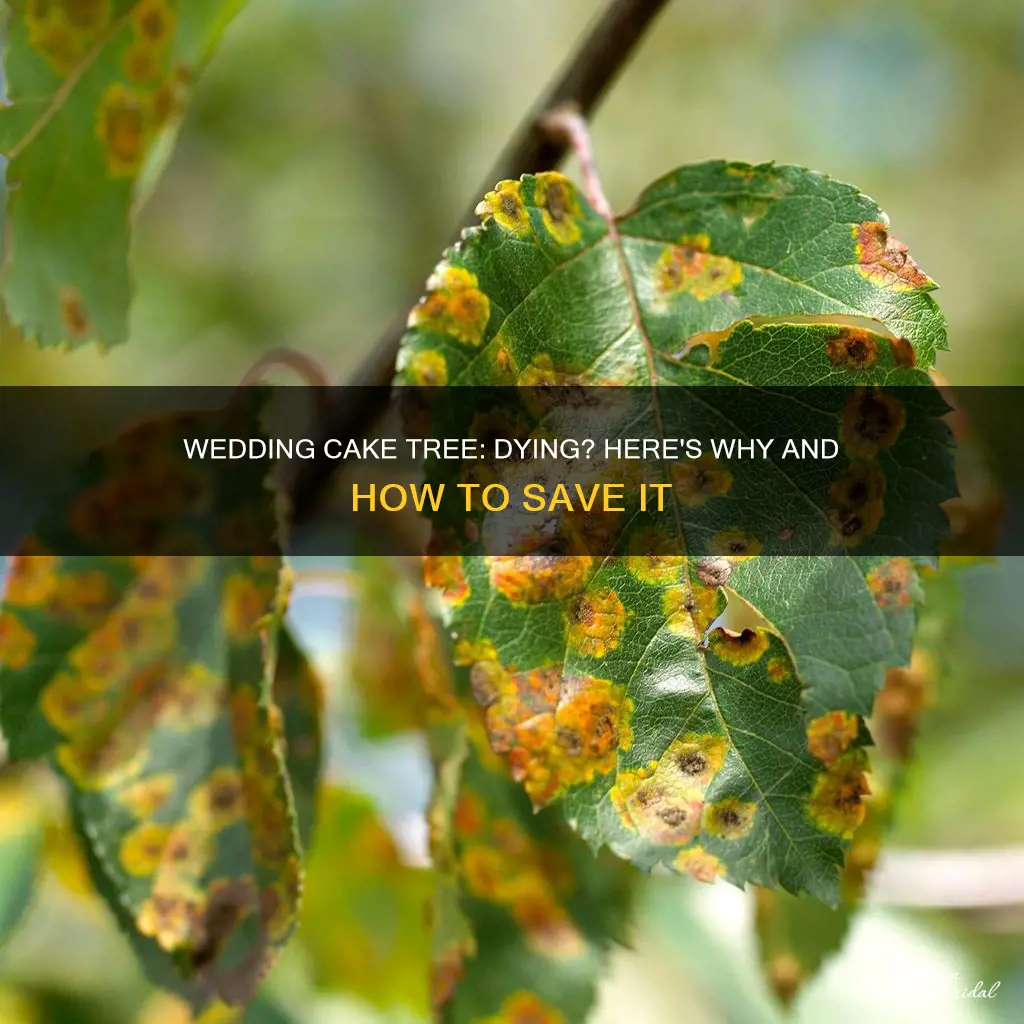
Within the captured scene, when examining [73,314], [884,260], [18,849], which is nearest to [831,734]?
[884,260]

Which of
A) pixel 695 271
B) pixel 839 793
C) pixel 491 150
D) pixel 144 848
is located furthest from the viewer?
pixel 491 150

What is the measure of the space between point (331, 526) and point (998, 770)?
191cm

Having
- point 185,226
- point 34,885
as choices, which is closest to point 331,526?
point 34,885

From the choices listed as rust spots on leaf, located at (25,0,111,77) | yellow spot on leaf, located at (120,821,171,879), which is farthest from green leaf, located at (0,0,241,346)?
yellow spot on leaf, located at (120,821,171,879)

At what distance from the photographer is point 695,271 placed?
2.14 ft

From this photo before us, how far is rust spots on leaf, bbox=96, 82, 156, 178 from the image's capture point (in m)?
0.76

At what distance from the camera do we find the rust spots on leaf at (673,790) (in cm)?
55

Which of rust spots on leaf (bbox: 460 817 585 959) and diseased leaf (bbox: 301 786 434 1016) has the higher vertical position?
rust spots on leaf (bbox: 460 817 585 959)

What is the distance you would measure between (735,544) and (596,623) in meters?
0.09

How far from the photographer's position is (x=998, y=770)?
7.81 ft

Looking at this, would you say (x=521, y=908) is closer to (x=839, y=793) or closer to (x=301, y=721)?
(x=301, y=721)

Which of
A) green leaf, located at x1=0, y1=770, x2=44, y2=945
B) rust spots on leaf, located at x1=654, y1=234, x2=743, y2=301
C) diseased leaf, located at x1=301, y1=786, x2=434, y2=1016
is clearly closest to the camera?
rust spots on leaf, located at x1=654, y1=234, x2=743, y2=301

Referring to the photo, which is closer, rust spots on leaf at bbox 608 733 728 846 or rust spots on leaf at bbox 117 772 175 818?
rust spots on leaf at bbox 608 733 728 846
